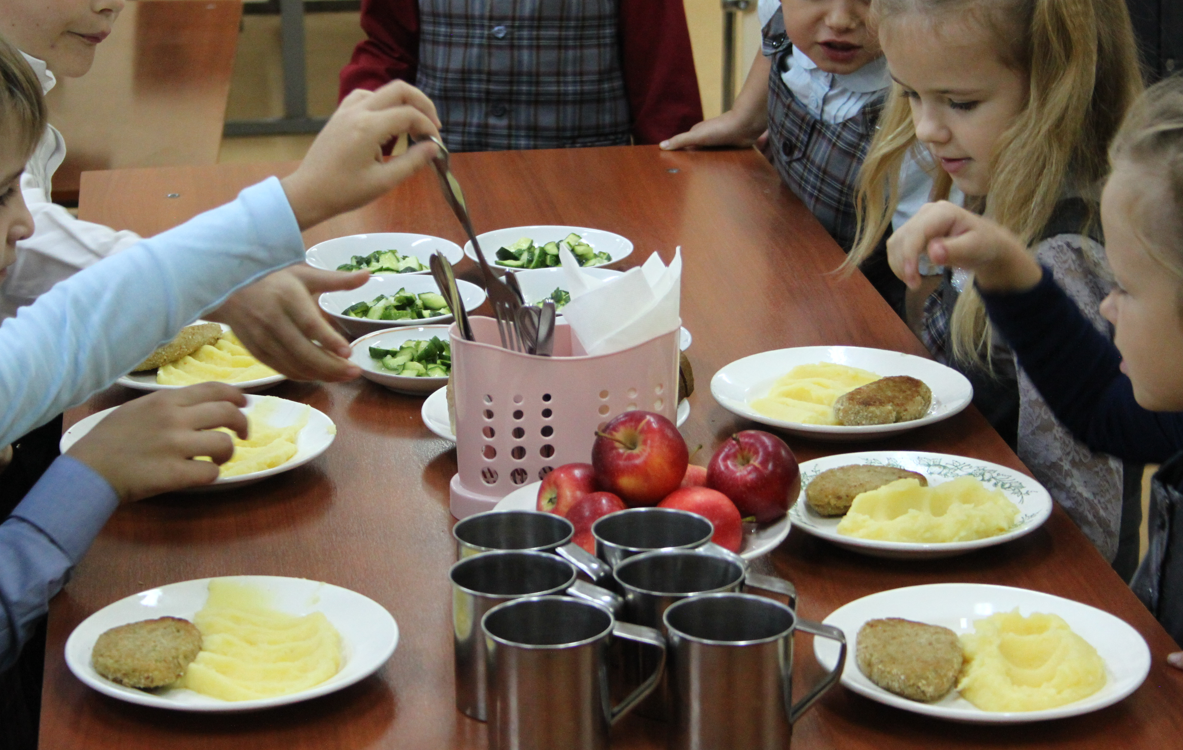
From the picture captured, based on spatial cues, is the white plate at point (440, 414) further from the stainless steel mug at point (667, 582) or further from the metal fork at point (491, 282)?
the stainless steel mug at point (667, 582)

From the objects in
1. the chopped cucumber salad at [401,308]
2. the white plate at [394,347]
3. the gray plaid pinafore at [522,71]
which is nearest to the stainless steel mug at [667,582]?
the white plate at [394,347]

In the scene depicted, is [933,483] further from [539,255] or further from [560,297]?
[539,255]

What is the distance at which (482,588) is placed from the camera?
0.90 meters

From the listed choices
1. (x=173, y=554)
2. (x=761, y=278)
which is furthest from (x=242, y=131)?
(x=173, y=554)

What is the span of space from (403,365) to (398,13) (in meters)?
1.72

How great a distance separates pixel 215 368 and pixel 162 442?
0.37 meters

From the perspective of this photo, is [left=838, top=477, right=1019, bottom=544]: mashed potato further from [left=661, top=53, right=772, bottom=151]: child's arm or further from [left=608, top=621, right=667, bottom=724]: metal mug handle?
[left=661, top=53, right=772, bottom=151]: child's arm

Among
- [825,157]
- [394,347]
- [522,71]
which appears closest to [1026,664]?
[394,347]

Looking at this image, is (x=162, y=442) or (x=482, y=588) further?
(x=162, y=442)

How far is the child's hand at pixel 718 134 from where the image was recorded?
2.59 metres

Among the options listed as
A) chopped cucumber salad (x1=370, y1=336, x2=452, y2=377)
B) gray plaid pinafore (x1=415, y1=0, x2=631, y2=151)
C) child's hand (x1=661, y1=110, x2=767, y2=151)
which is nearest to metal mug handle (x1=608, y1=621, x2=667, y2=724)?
chopped cucumber salad (x1=370, y1=336, x2=452, y2=377)

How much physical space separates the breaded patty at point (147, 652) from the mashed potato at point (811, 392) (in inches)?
27.1

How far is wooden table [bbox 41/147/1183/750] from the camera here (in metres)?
0.91

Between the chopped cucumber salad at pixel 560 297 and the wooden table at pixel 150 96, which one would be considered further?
the wooden table at pixel 150 96
